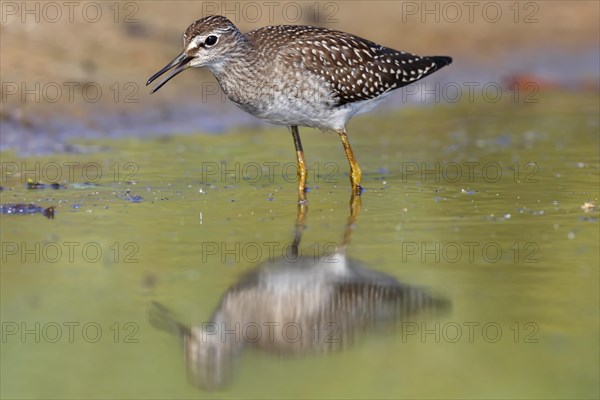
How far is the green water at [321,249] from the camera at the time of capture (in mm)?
6402

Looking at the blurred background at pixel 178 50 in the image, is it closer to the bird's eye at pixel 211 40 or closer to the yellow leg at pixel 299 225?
the bird's eye at pixel 211 40

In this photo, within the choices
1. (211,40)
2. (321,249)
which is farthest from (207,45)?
(321,249)

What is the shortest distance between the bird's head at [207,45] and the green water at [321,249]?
125cm

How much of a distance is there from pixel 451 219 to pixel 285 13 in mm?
9597

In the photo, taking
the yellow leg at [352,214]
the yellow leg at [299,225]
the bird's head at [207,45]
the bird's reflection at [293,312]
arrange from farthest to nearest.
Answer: the bird's head at [207,45]
the yellow leg at [352,214]
the yellow leg at [299,225]
the bird's reflection at [293,312]

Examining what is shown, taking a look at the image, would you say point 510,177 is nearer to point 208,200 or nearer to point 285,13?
point 208,200

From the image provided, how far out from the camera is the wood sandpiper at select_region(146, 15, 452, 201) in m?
10.9

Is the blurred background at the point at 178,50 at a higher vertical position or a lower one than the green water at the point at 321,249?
higher

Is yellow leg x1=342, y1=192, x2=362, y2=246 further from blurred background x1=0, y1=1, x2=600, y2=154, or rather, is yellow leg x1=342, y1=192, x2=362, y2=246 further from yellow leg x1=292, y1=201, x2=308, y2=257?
blurred background x1=0, y1=1, x2=600, y2=154

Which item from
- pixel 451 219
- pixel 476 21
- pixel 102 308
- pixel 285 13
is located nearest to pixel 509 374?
pixel 102 308

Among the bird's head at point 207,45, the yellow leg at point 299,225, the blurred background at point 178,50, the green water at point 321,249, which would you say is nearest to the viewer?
the green water at point 321,249

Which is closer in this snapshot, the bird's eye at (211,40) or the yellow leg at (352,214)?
the yellow leg at (352,214)

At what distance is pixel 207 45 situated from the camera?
10867 mm

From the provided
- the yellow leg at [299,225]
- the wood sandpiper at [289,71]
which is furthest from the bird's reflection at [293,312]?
the wood sandpiper at [289,71]
